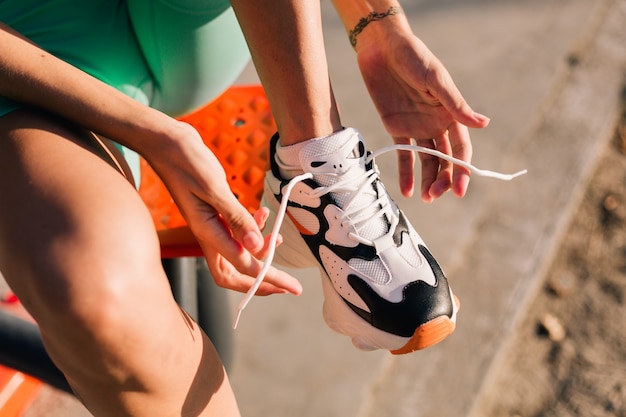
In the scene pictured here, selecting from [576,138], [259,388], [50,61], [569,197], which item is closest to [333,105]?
Answer: [50,61]

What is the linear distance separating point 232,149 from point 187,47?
168mm

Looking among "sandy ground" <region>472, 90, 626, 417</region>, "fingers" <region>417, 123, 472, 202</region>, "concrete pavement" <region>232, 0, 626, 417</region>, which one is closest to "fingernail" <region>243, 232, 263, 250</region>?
"fingers" <region>417, 123, 472, 202</region>

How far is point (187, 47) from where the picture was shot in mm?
999

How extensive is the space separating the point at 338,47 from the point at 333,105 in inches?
42.9

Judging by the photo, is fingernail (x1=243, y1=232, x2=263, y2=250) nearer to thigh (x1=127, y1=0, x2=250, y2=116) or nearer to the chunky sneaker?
the chunky sneaker

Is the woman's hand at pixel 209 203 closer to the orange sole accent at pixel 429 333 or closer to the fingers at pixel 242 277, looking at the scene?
the fingers at pixel 242 277

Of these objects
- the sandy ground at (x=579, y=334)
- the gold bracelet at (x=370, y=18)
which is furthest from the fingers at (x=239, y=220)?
the sandy ground at (x=579, y=334)

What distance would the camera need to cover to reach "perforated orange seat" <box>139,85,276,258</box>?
1.00 meters

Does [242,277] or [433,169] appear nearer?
[242,277]

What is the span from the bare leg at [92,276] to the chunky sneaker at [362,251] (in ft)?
0.67

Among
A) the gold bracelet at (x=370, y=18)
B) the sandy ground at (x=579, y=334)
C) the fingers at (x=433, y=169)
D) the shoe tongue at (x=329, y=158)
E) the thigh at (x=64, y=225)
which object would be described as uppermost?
the thigh at (x=64, y=225)

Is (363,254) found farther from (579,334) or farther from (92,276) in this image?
(579,334)

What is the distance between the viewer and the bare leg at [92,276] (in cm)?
66

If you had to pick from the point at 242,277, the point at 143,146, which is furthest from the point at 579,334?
the point at 143,146
